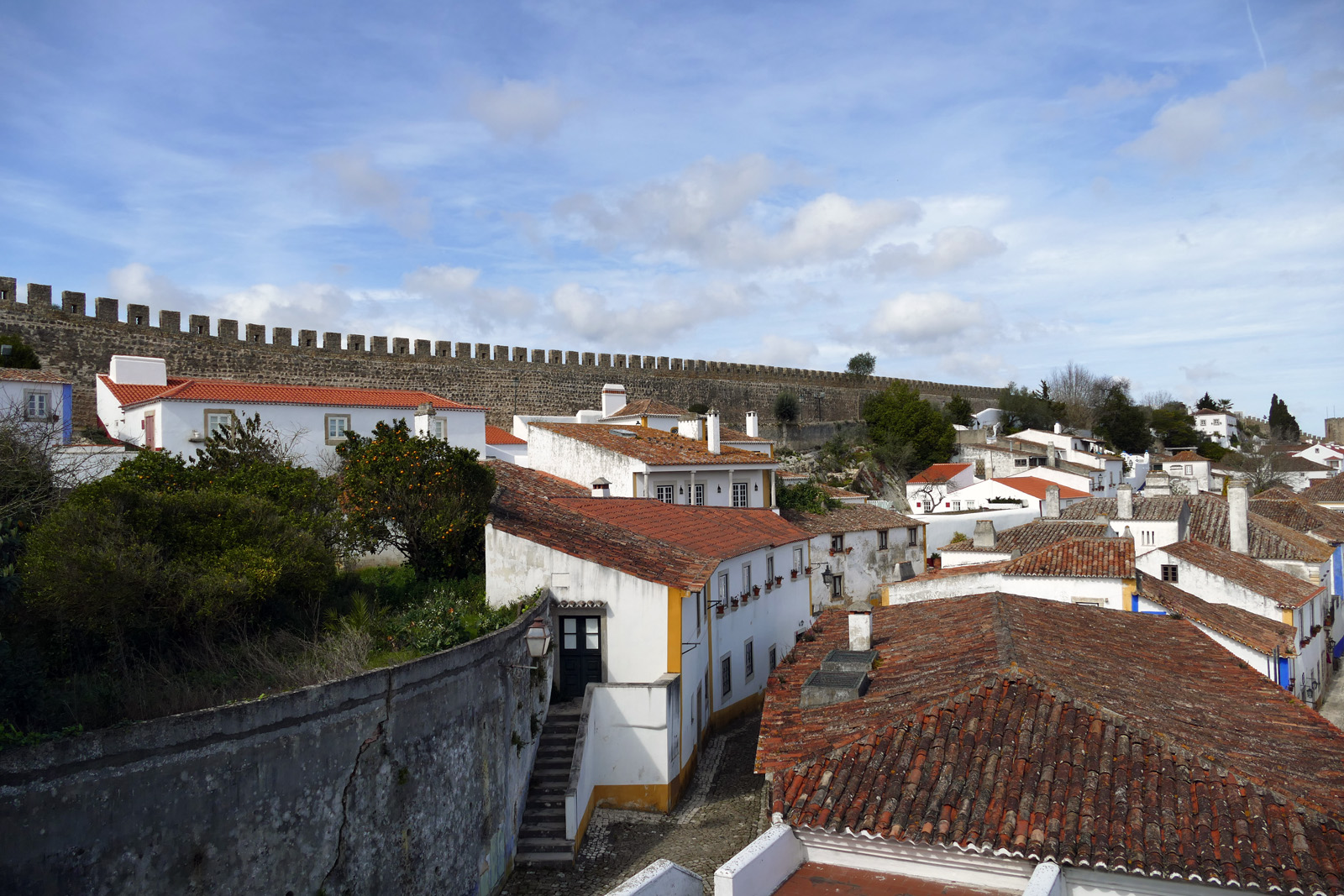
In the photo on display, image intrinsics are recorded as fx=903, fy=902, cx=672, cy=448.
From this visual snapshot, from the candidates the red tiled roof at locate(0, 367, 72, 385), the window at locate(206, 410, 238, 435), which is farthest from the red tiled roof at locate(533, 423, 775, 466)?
the red tiled roof at locate(0, 367, 72, 385)

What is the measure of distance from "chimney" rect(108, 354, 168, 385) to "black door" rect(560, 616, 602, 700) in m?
17.8

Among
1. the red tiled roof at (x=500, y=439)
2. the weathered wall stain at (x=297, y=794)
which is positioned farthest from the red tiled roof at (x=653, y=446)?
the weathered wall stain at (x=297, y=794)

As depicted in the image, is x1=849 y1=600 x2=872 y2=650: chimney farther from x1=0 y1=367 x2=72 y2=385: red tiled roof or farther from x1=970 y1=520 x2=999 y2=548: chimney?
x1=0 y1=367 x2=72 y2=385: red tiled roof

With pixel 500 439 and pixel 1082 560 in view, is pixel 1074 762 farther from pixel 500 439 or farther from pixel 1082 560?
pixel 500 439

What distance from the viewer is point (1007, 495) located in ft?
125

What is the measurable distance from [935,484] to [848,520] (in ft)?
46.3

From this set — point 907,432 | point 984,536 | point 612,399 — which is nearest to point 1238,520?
point 984,536

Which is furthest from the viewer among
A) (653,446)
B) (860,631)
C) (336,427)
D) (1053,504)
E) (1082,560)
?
(1053,504)

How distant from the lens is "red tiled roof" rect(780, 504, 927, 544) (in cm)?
2770

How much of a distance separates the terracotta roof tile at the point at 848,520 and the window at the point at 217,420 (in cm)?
1533

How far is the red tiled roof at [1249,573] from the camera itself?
18.3m

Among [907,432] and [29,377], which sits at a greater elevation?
[29,377]

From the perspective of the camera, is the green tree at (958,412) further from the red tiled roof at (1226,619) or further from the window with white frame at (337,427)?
the window with white frame at (337,427)

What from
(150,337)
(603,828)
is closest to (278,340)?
(150,337)
